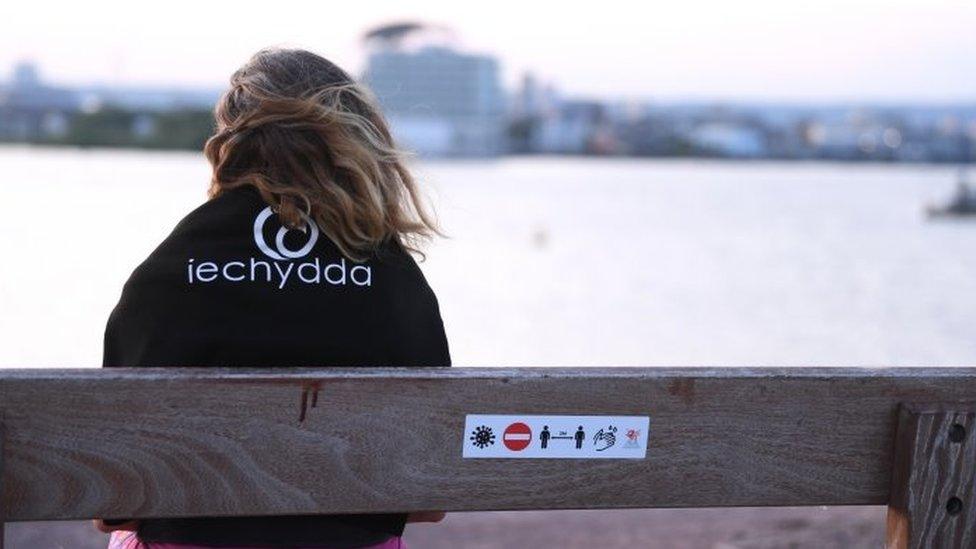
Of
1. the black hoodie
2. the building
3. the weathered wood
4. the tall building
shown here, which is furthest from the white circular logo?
the tall building

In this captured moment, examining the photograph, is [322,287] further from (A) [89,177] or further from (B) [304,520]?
(A) [89,177]

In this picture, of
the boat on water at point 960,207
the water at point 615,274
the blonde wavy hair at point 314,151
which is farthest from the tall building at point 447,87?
the blonde wavy hair at point 314,151

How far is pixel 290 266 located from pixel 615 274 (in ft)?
99.4

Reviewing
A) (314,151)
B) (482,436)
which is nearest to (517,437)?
(482,436)

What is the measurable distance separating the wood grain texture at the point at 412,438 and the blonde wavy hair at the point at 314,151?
0.32 metres

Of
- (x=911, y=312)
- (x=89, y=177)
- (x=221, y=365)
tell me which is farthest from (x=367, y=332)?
(x=89, y=177)

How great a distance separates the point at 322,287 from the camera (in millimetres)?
2033

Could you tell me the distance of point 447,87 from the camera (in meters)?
92.6

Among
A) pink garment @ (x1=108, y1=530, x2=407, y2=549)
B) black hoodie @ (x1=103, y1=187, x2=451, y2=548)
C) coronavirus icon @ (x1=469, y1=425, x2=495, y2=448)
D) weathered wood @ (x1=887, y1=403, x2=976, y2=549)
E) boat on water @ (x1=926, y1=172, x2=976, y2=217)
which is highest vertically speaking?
black hoodie @ (x1=103, y1=187, x2=451, y2=548)

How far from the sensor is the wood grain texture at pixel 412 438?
1792mm

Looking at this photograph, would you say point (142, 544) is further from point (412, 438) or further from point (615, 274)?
point (615, 274)

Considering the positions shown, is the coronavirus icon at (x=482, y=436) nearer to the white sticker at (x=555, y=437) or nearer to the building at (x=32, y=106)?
the white sticker at (x=555, y=437)

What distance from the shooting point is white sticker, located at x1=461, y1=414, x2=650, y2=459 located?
192cm

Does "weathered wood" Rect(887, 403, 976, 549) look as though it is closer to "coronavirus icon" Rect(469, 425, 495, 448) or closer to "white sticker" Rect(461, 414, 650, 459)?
"white sticker" Rect(461, 414, 650, 459)
